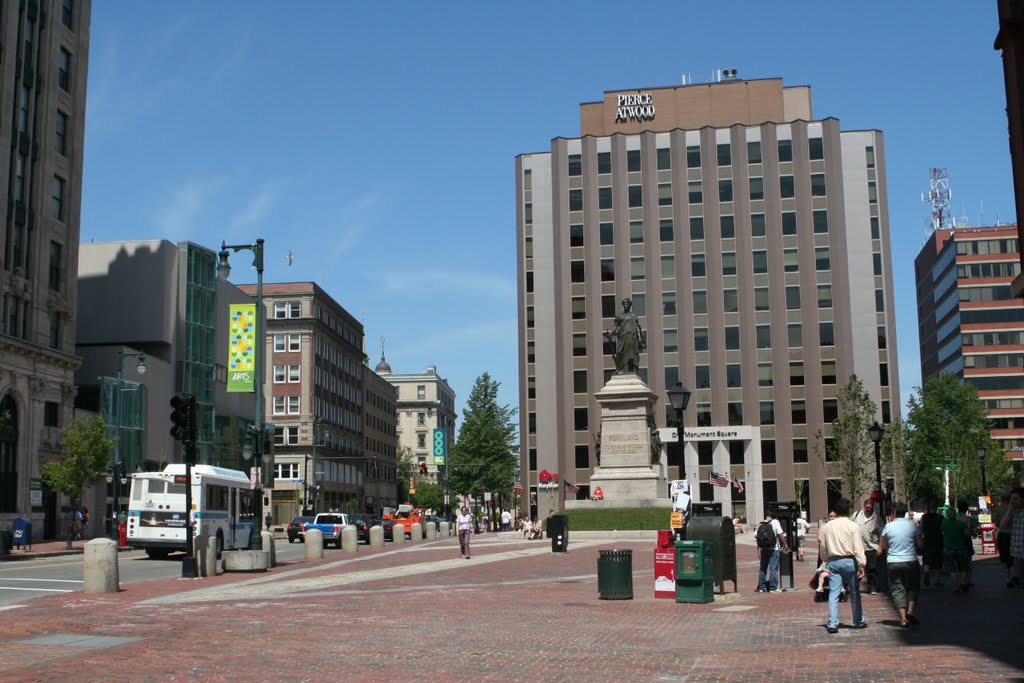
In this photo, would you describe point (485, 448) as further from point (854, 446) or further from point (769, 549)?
point (769, 549)

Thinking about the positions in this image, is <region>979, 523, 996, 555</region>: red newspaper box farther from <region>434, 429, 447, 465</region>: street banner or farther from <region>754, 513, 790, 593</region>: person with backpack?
<region>434, 429, 447, 465</region>: street banner

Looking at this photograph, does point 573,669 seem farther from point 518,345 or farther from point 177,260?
point 518,345

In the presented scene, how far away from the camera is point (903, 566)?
15.0m

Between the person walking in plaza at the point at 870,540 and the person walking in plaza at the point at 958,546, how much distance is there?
133 cm

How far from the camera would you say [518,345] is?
10000cm

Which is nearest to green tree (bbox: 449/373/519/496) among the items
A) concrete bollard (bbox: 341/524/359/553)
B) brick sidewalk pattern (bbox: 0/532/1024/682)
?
concrete bollard (bbox: 341/524/359/553)

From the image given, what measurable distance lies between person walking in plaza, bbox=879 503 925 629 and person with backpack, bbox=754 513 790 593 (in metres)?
5.65

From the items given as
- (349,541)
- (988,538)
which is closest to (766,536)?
(988,538)

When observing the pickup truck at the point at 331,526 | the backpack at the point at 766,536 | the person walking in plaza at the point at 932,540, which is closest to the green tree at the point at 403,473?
the pickup truck at the point at 331,526

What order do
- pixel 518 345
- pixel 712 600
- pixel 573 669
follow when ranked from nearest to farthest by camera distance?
pixel 573 669 < pixel 712 600 < pixel 518 345

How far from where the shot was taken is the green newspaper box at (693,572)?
19156mm

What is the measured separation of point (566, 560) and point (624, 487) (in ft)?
46.7

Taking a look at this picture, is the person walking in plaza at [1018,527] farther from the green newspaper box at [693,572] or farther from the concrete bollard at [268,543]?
the concrete bollard at [268,543]

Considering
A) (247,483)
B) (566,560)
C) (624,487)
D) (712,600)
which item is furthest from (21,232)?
(712,600)
